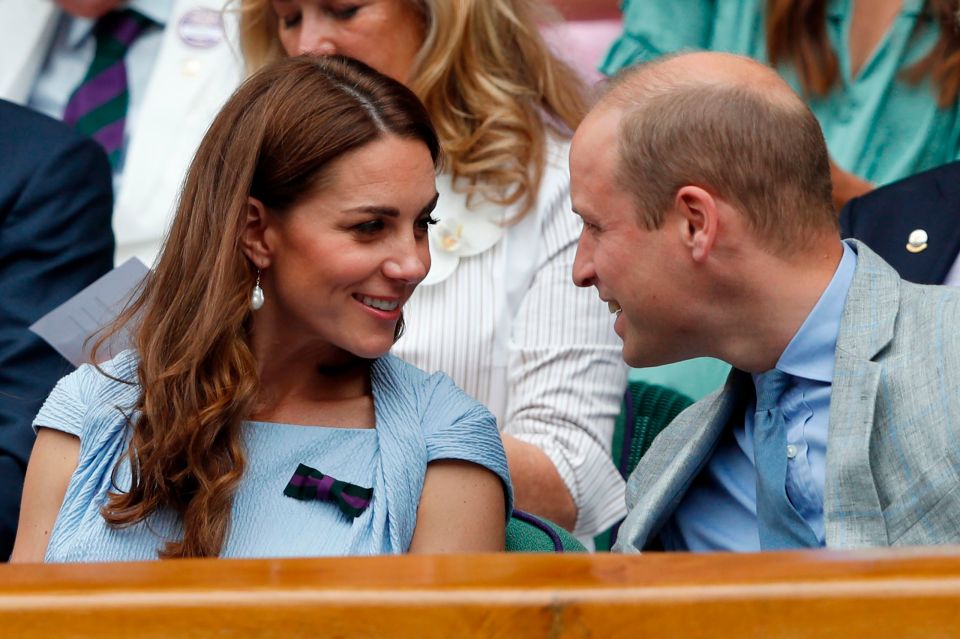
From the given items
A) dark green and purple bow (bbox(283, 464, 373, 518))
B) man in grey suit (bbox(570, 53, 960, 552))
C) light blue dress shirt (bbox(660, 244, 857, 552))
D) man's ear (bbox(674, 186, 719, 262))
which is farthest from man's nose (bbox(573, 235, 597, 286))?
dark green and purple bow (bbox(283, 464, 373, 518))

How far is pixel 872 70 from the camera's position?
2635mm

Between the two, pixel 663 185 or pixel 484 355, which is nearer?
pixel 663 185

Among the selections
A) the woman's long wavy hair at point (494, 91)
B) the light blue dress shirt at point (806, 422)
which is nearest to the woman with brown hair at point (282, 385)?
the light blue dress shirt at point (806, 422)

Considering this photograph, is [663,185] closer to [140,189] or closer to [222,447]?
[222,447]

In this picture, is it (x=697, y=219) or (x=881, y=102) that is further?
(x=881, y=102)

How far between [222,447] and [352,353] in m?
0.21

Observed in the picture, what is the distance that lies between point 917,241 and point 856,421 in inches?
26.0

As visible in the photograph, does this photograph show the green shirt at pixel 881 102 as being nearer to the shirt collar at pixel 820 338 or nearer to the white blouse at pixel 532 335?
the white blouse at pixel 532 335

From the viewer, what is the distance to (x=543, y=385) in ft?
7.18

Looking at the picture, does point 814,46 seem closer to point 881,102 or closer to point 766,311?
point 881,102

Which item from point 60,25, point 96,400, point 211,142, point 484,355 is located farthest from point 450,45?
point 60,25

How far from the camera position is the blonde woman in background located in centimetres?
217

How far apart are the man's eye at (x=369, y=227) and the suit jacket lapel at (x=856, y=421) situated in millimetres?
597

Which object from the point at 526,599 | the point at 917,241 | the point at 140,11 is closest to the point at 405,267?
the point at 917,241
